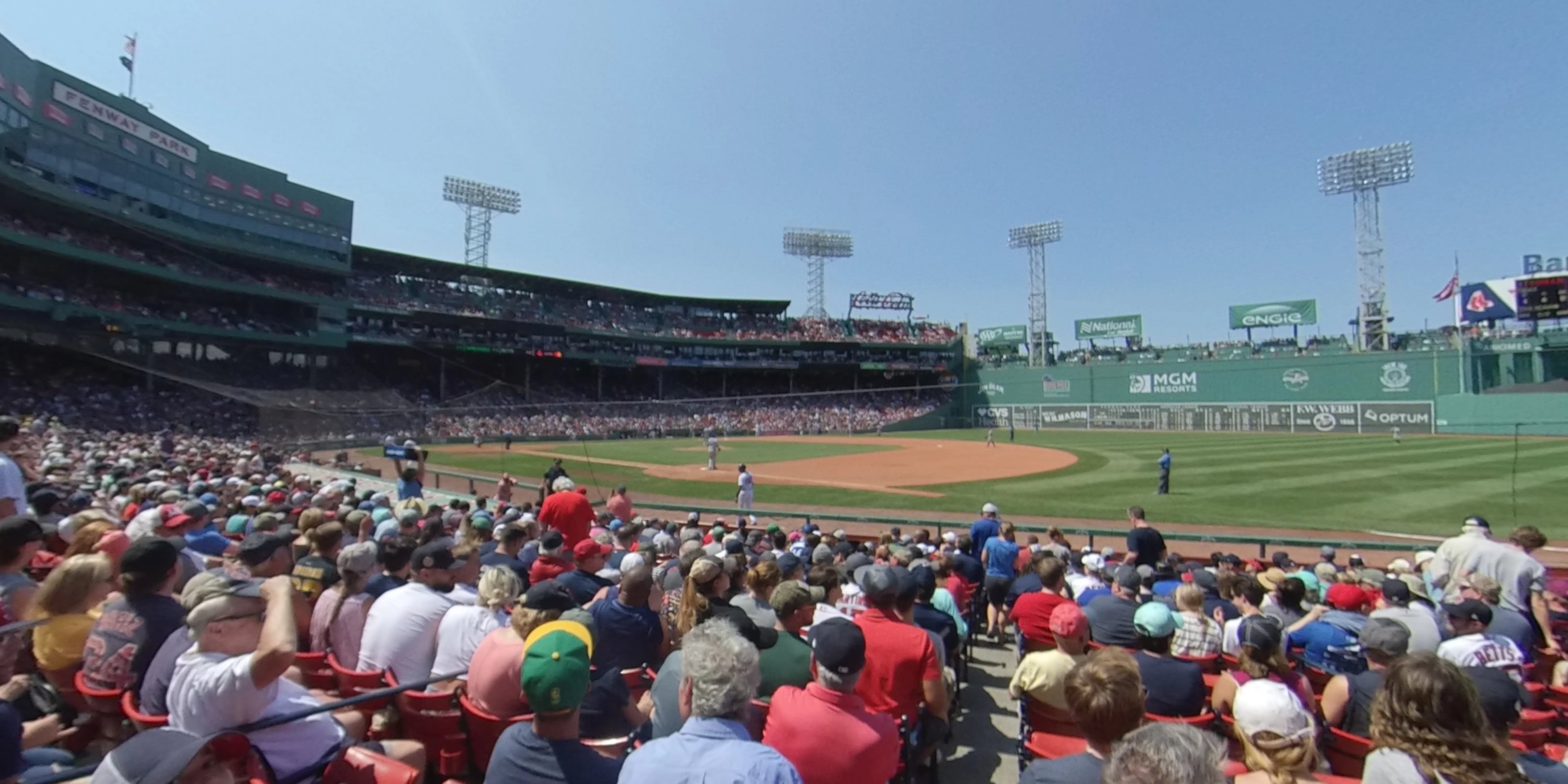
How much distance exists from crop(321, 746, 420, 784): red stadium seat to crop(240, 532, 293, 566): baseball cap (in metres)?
2.59

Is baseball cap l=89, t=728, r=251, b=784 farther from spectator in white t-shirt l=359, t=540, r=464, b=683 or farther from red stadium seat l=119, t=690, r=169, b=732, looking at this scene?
spectator in white t-shirt l=359, t=540, r=464, b=683

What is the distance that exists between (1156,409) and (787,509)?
1947 inches

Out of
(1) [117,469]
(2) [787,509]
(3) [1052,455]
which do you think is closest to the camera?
(1) [117,469]

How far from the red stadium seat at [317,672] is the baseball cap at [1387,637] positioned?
6.37m

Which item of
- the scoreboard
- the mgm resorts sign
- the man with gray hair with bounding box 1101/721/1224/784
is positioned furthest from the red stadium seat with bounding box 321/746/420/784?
the mgm resorts sign

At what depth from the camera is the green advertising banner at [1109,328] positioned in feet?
245

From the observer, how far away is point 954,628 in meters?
6.06

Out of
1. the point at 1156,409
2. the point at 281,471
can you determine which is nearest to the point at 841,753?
the point at 281,471

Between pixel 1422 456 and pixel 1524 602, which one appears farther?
pixel 1422 456

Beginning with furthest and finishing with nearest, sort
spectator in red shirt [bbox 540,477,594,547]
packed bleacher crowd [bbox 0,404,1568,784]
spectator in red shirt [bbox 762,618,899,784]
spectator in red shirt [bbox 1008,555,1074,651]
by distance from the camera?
spectator in red shirt [bbox 540,477,594,547]
spectator in red shirt [bbox 1008,555,1074,651]
spectator in red shirt [bbox 762,618,899,784]
packed bleacher crowd [bbox 0,404,1568,784]

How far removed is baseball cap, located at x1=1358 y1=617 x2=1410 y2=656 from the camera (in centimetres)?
392

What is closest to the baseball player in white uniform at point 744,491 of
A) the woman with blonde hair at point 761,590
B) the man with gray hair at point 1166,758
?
the woman with blonde hair at point 761,590

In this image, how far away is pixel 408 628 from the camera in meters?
4.41

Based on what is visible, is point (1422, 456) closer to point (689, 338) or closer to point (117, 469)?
point (117, 469)
